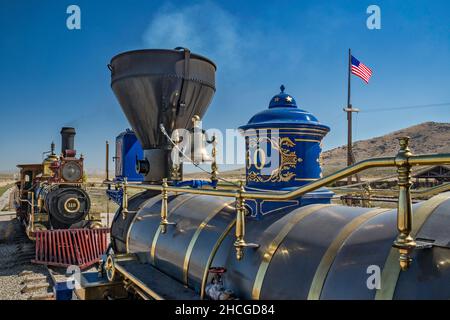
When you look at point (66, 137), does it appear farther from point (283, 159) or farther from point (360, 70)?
point (283, 159)

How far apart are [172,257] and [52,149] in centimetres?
1696

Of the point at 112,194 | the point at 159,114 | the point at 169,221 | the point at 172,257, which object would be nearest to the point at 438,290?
the point at 172,257

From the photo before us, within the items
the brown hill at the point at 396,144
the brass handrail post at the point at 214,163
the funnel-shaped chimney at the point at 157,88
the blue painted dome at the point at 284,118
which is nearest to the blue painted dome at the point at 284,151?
the blue painted dome at the point at 284,118

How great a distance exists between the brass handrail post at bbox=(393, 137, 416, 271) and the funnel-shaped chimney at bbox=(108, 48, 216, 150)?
5251mm

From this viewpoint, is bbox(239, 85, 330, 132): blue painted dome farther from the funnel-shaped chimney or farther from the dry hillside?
the dry hillside

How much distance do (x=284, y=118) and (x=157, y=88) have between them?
3344 millimetres

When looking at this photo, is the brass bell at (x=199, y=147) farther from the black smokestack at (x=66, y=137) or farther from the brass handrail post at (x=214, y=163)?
the black smokestack at (x=66, y=137)

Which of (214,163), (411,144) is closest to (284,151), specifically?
(214,163)

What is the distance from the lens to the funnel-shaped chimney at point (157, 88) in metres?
6.65

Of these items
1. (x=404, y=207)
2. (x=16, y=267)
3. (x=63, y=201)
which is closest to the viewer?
(x=404, y=207)

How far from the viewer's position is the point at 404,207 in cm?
211

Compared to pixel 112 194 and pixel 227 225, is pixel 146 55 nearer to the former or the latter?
pixel 112 194

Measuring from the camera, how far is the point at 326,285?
2.59m

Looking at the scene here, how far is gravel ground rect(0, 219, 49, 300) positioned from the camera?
9.75 metres
